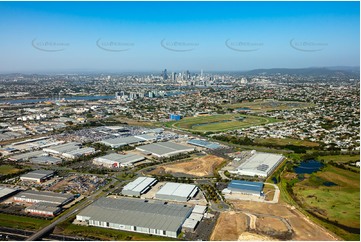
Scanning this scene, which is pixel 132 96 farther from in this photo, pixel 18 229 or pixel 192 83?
pixel 18 229

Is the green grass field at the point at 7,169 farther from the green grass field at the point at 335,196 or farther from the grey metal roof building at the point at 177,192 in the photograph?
the green grass field at the point at 335,196

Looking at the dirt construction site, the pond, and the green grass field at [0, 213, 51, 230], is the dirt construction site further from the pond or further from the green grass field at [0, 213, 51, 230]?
the green grass field at [0, 213, 51, 230]

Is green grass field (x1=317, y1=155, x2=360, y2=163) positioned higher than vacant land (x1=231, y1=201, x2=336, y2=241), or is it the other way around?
green grass field (x1=317, y1=155, x2=360, y2=163)

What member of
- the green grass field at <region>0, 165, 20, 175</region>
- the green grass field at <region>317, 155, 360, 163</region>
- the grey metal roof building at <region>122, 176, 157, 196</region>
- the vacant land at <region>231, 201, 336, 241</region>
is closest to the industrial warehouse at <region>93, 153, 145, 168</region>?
the grey metal roof building at <region>122, 176, 157, 196</region>

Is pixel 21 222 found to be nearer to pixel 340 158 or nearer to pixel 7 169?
pixel 7 169

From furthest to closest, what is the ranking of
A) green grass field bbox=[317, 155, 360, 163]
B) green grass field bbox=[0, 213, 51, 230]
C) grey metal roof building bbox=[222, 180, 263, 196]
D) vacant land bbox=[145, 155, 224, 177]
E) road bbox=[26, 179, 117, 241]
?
green grass field bbox=[317, 155, 360, 163]
vacant land bbox=[145, 155, 224, 177]
grey metal roof building bbox=[222, 180, 263, 196]
green grass field bbox=[0, 213, 51, 230]
road bbox=[26, 179, 117, 241]

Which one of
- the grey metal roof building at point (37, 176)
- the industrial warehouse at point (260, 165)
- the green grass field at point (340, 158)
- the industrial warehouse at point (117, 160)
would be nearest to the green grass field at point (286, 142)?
the green grass field at point (340, 158)
